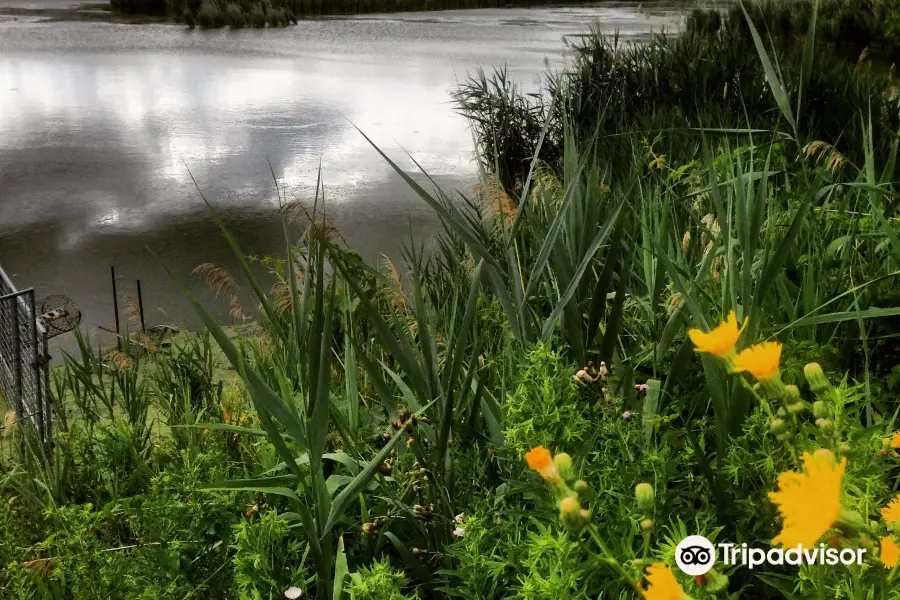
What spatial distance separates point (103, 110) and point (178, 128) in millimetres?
1095

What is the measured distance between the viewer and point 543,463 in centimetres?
46

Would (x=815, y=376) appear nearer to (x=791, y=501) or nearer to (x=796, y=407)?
(x=796, y=407)

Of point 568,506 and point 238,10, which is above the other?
point 238,10

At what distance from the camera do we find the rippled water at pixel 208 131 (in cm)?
451

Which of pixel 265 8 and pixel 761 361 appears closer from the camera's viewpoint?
pixel 761 361

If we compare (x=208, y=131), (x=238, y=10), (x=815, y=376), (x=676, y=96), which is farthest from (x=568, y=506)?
(x=238, y=10)

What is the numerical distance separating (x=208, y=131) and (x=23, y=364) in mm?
4746

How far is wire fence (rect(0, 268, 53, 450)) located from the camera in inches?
72.5

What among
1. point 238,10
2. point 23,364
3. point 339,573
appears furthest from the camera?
point 238,10

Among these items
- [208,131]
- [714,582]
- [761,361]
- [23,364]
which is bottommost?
[23,364]

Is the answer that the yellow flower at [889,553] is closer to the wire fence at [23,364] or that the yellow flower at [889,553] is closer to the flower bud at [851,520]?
the flower bud at [851,520]

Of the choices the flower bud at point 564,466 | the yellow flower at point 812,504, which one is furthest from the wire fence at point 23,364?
the yellow flower at point 812,504

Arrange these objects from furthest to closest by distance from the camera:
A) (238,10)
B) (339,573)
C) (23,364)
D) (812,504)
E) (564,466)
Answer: (238,10) < (23,364) < (339,573) < (564,466) < (812,504)

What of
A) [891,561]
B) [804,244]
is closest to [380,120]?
[804,244]
